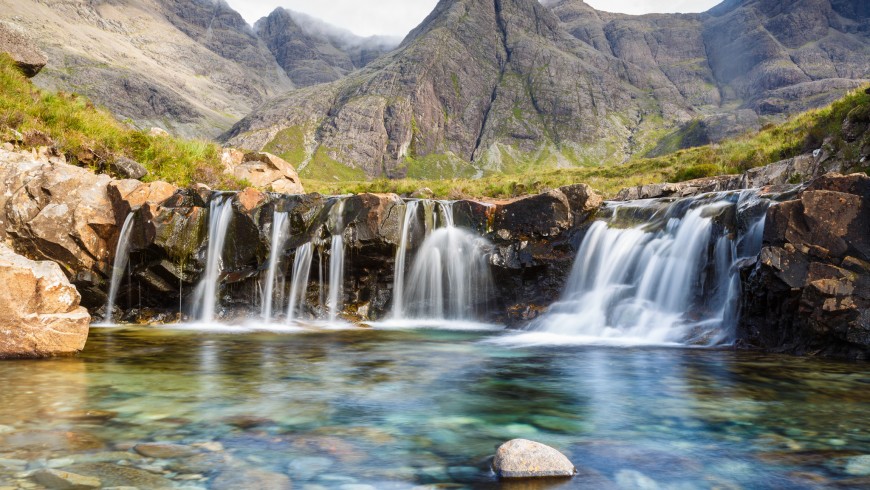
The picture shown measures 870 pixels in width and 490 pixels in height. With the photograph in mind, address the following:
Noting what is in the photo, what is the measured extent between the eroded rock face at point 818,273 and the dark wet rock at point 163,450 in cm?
1053

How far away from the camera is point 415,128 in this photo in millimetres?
152625

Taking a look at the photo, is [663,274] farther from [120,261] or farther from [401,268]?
[120,261]

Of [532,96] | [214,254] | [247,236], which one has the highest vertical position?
[532,96]

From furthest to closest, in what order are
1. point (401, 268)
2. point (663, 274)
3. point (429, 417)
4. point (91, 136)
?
1. point (91, 136)
2. point (401, 268)
3. point (663, 274)
4. point (429, 417)

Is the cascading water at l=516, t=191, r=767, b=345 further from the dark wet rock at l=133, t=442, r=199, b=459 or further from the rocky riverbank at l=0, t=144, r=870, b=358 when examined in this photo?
the dark wet rock at l=133, t=442, r=199, b=459

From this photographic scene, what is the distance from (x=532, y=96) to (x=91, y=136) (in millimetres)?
153272

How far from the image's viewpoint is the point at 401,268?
→ 1764cm

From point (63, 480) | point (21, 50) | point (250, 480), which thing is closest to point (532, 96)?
point (21, 50)

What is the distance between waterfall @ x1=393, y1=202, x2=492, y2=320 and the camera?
17.5 metres

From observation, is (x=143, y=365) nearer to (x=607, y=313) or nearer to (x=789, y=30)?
(x=607, y=313)

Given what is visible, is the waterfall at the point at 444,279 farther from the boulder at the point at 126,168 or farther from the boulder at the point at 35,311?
the boulder at the point at 126,168

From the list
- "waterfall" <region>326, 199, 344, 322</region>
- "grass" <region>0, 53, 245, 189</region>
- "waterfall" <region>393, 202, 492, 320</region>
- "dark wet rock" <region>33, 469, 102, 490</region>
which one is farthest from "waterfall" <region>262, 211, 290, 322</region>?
"dark wet rock" <region>33, 469, 102, 490</region>

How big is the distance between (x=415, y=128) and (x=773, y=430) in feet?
495

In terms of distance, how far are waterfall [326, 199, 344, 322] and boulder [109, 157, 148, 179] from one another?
7.58 meters
